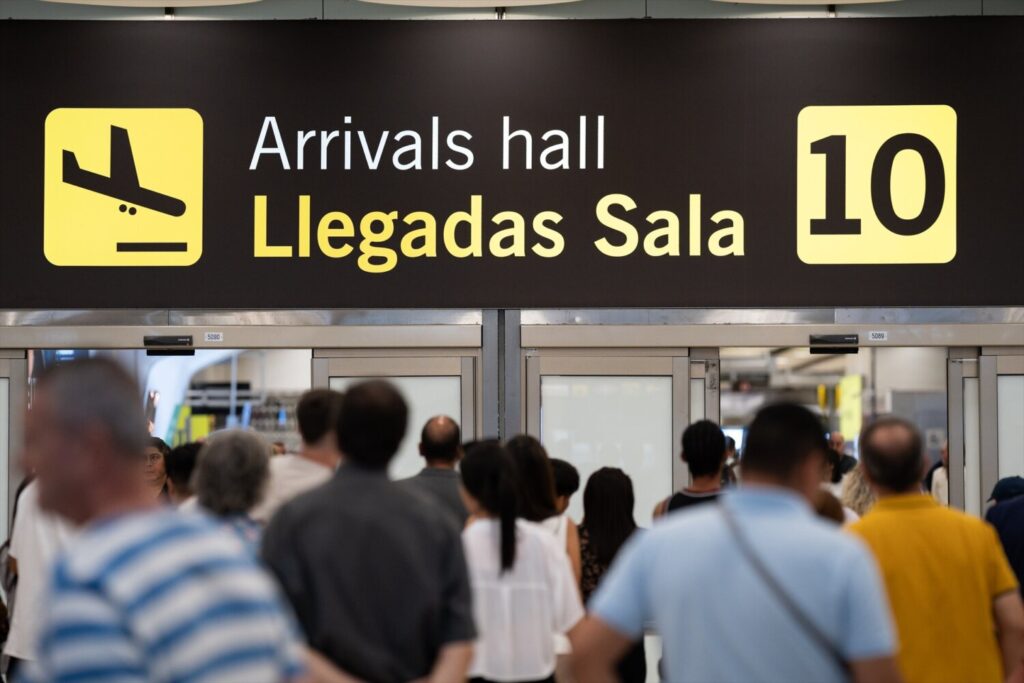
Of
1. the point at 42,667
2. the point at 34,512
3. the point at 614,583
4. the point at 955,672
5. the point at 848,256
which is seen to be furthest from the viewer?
the point at 848,256

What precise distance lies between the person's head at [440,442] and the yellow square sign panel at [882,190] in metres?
3.94

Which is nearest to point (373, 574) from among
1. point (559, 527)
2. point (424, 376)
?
point (559, 527)

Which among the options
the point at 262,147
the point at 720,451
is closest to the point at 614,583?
the point at 720,451

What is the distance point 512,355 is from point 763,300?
1.68 m

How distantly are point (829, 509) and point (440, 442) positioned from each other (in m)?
1.63

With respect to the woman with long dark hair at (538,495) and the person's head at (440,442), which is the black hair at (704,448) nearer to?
the woman with long dark hair at (538,495)

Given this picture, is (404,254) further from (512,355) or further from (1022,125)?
(1022,125)

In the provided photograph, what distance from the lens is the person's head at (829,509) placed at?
514 centimetres

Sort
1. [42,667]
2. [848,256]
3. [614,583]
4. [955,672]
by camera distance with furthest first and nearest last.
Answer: [848,256], [955,672], [614,583], [42,667]

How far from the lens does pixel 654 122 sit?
9125mm

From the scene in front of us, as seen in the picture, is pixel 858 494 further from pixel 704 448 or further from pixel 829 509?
pixel 829 509

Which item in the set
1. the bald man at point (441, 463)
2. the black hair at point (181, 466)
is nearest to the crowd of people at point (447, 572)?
the bald man at point (441, 463)

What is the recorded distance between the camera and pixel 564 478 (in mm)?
6031

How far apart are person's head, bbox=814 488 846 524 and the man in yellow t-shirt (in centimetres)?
117
